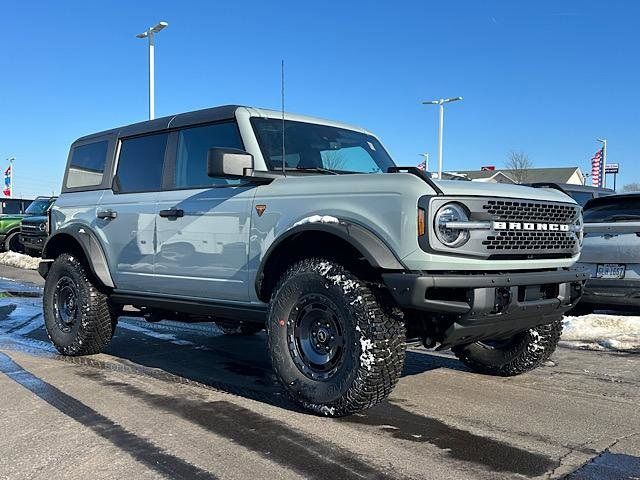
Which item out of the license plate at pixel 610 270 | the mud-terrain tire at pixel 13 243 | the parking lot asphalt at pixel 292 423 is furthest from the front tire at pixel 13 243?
the license plate at pixel 610 270

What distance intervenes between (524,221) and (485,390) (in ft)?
5.00

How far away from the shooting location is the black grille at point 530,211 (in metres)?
3.84

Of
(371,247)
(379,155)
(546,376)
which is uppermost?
(379,155)

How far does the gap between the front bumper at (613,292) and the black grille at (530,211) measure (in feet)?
8.93

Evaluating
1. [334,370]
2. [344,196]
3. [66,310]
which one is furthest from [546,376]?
[66,310]

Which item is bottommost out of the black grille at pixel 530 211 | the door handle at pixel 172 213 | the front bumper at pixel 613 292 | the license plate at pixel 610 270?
the front bumper at pixel 613 292

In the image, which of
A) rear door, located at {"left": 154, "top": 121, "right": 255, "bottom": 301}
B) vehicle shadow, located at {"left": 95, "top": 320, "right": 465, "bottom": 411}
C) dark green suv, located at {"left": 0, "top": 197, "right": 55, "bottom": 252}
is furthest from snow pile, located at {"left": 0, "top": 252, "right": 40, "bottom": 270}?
rear door, located at {"left": 154, "top": 121, "right": 255, "bottom": 301}

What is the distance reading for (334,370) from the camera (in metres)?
4.00

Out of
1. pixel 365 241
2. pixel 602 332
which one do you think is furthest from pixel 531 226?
pixel 602 332

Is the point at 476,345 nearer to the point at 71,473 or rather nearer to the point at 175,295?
the point at 175,295

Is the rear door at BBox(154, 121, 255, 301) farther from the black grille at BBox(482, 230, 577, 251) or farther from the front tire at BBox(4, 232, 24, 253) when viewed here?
the front tire at BBox(4, 232, 24, 253)

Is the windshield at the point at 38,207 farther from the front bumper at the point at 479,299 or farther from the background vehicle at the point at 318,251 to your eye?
the front bumper at the point at 479,299

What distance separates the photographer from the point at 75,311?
240 inches

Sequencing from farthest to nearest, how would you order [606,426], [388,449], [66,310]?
[66,310]
[606,426]
[388,449]
